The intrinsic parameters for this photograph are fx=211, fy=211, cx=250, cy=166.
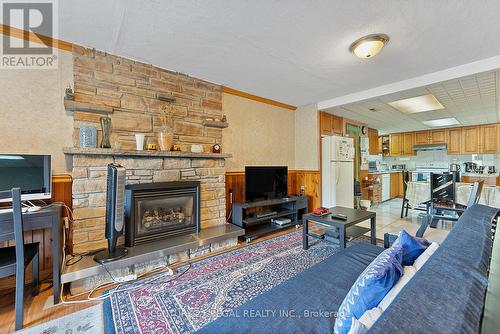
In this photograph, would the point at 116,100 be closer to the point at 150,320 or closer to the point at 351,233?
the point at 150,320

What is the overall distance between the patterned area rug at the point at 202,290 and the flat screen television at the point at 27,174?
1.15 meters

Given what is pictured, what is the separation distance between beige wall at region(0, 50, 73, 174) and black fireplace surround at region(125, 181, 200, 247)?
773 millimetres

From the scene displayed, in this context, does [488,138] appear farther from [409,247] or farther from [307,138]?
[409,247]

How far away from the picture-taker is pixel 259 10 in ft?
5.68

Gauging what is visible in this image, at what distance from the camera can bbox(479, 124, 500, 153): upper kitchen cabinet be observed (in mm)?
5488

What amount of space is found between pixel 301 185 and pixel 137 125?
3.22 m

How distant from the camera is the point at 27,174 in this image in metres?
1.85

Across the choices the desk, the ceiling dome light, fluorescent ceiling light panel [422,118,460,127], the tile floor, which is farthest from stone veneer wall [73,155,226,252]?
fluorescent ceiling light panel [422,118,460,127]

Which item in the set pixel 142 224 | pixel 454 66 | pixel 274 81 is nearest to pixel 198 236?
pixel 142 224

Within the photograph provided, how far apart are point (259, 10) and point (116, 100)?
6.02ft

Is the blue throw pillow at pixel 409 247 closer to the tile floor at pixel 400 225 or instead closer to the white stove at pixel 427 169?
the tile floor at pixel 400 225

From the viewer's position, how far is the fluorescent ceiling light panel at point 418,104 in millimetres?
3678

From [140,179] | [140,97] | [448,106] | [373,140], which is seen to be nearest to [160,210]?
[140,179]

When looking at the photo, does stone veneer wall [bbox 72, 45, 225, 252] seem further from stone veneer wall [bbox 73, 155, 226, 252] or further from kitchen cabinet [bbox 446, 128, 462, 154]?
kitchen cabinet [bbox 446, 128, 462, 154]
